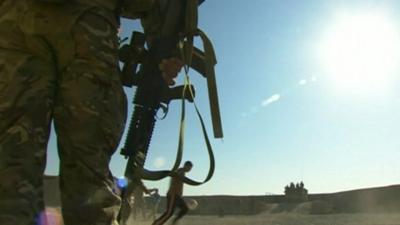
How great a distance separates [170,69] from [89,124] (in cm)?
78

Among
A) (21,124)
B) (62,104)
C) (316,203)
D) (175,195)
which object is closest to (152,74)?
(62,104)

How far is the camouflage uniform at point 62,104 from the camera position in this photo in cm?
188

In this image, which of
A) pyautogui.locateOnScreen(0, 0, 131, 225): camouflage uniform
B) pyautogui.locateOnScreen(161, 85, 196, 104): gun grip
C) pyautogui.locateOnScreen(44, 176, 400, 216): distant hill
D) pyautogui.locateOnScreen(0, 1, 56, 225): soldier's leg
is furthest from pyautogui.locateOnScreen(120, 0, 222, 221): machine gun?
pyautogui.locateOnScreen(44, 176, 400, 216): distant hill

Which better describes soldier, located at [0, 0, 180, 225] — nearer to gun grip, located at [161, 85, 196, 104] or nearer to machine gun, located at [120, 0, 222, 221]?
machine gun, located at [120, 0, 222, 221]

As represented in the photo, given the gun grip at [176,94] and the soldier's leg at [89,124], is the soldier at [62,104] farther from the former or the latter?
the gun grip at [176,94]

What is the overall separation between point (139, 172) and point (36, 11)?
1.05 m

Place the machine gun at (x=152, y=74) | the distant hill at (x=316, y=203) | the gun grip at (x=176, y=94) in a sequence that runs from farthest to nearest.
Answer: the distant hill at (x=316, y=203) < the gun grip at (x=176, y=94) < the machine gun at (x=152, y=74)

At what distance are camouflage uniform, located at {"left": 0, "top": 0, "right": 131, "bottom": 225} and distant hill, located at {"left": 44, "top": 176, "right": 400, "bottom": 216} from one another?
2290cm

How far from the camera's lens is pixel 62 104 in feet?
6.67

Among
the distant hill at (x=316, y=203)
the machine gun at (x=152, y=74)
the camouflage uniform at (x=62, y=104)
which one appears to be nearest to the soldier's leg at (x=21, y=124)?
the camouflage uniform at (x=62, y=104)

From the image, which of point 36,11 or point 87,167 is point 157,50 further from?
point 87,167

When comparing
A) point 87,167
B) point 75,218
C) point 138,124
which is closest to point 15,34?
point 87,167

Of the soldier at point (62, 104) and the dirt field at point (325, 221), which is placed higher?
the dirt field at point (325, 221)

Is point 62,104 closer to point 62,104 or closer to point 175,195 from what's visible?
point 62,104
